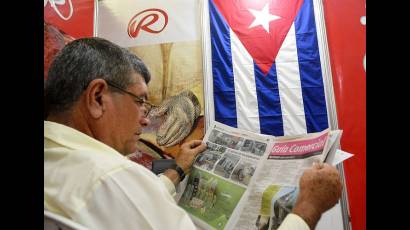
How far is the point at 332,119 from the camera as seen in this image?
6.64ft

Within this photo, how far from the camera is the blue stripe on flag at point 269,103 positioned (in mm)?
2117

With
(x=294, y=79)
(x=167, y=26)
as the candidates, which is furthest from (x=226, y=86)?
(x=167, y=26)

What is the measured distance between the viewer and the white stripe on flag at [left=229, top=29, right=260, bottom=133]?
216 cm

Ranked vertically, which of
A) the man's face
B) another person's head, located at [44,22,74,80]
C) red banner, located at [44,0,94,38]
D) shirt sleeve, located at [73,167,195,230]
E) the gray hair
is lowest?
shirt sleeve, located at [73,167,195,230]

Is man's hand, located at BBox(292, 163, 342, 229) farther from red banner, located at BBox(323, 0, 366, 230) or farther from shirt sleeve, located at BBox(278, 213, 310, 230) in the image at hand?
red banner, located at BBox(323, 0, 366, 230)

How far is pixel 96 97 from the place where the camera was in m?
0.85

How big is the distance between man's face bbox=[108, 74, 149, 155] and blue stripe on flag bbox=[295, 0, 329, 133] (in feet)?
4.45

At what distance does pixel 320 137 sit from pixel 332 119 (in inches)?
42.5

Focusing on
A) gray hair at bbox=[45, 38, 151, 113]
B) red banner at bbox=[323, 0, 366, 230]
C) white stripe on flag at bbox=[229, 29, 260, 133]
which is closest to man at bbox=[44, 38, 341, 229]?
gray hair at bbox=[45, 38, 151, 113]

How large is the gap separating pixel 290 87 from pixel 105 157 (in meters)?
1.67

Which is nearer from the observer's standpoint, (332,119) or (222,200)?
(222,200)

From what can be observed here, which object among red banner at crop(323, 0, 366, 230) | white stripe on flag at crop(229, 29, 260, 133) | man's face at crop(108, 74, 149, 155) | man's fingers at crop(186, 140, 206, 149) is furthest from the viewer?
white stripe on flag at crop(229, 29, 260, 133)

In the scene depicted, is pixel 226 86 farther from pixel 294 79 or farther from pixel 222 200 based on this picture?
pixel 222 200

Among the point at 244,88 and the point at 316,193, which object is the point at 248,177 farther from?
the point at 244,88
